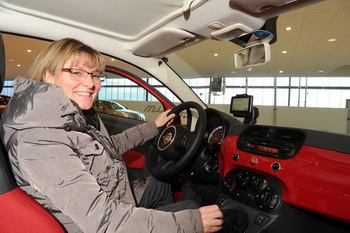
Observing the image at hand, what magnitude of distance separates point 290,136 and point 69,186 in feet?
4.15

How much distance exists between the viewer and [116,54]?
232 centimetres

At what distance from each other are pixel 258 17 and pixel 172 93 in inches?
43.9

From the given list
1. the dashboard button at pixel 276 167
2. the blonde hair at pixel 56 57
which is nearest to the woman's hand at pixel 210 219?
the dashboard button at pixel 276 167

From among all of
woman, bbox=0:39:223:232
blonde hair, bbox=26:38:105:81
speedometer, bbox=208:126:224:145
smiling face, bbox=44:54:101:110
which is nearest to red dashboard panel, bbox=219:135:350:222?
speedometer, bbox=208:126:224:145

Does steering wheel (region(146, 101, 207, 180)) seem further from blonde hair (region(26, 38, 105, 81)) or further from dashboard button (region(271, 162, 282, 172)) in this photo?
blonde hair (region(26, 38, 105, 81))

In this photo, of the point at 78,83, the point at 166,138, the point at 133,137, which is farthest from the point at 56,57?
the point at 166,138

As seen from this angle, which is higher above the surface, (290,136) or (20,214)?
(290,136)

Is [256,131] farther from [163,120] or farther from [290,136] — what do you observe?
[163,120]

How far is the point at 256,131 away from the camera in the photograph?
176cm

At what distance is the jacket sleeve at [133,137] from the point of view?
1860 millimetres

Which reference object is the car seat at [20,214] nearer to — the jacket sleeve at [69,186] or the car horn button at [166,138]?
the jacket sleeve at [69,186]

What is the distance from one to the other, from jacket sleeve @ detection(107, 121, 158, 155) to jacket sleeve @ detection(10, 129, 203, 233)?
37.3 inches

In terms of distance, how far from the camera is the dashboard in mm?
1283

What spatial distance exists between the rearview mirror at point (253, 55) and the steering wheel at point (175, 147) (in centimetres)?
57
